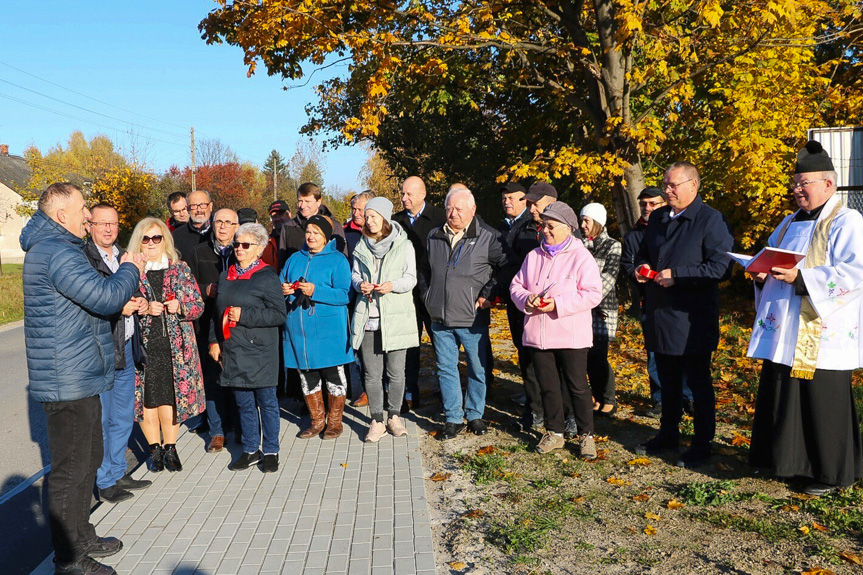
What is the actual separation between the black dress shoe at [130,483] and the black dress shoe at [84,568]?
1.33 metres

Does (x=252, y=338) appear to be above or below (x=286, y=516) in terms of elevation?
above

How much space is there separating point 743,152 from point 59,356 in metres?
10.3

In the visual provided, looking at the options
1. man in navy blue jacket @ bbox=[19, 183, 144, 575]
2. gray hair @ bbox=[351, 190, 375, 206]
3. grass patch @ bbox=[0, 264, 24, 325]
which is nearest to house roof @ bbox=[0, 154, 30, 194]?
grass patch @ bbox=[0, 264, 24, 325]

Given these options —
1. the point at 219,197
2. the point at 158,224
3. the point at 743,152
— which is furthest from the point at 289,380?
the point at 219,197

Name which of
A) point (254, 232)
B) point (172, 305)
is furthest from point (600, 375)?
point (172, 305)

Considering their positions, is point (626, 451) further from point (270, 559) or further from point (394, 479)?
point (270, 559)

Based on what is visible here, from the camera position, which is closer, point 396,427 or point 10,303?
point 396,427

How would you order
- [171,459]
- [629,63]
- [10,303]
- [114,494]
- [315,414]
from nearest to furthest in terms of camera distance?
[114,494], [171,459], [315,414], [629,63], [10,303]

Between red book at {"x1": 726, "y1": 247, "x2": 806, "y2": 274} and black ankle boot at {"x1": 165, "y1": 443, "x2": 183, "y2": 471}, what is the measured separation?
458cm

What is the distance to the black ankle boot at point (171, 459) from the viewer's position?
5832 millimetres

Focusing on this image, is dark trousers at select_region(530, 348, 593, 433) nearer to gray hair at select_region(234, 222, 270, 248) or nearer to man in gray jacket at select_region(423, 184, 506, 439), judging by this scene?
man in gray jacket at select_region(423, 184, 506, 439)

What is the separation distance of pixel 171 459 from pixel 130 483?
17.0 inches

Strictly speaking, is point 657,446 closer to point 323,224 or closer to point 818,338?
point 818,338

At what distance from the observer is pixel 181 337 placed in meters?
5.80
